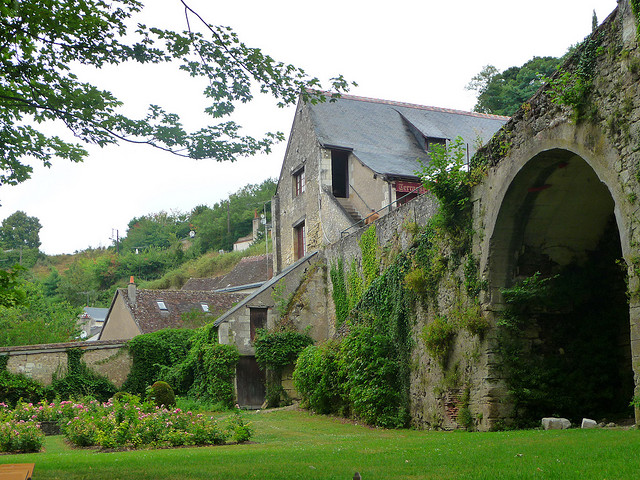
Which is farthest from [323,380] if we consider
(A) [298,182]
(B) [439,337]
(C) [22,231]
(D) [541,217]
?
(C) [22,231]

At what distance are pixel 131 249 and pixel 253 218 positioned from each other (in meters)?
17.4

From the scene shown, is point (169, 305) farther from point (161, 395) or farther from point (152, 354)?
point (161, 395)

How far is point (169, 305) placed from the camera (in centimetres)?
2712

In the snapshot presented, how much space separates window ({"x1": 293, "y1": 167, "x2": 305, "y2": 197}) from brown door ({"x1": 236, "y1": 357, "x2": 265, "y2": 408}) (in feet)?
23.0

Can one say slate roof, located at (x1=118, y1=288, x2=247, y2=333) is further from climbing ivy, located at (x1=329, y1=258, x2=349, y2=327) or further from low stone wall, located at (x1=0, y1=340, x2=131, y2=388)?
climbing ivy, located at (x1=329, y1=258, x2=349, y2=327)

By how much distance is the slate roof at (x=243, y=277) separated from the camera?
4028 centimetres

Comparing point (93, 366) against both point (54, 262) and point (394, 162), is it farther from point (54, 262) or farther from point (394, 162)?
point (54, 262)

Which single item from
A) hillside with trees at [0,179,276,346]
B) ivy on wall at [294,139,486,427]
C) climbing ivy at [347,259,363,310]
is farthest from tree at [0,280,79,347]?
ivy on wall at [294,139,486,427]

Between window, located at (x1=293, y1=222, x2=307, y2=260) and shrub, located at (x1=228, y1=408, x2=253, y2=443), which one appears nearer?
shrub, located at (x1=228, y1=408, x2=253, y2=443)

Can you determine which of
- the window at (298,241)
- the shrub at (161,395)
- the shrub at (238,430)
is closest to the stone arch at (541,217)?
the shrub at (238,430)

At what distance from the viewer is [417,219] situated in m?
13.8

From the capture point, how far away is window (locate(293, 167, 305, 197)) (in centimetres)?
2448

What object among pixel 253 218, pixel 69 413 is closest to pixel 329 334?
pixel 69 413

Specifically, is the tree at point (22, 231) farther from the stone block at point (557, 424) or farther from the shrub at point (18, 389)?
the stone block at point (557, 424)
